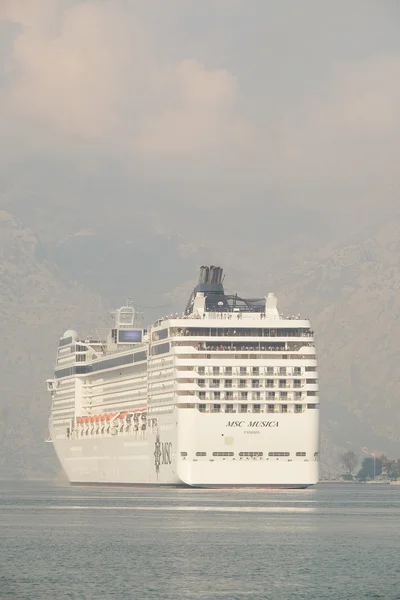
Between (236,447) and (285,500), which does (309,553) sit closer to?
(285,500)

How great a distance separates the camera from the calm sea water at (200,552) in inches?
3674

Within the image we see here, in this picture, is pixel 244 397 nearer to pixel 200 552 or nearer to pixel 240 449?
pixel 240 449

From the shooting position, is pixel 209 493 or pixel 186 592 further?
pixel 209 493

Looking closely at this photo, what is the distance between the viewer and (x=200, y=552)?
113062mm

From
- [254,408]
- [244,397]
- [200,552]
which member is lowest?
[200,552]

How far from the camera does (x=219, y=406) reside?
19788 centimetres

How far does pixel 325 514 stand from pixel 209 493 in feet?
122

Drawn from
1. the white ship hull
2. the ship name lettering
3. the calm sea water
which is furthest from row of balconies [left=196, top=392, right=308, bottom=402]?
the calm sea water

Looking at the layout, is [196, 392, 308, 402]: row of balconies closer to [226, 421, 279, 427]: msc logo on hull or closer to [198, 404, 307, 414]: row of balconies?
[198, 404, 307, 414]: row of balconies

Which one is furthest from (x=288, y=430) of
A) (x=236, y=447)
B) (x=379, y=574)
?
(x=379, y=574)

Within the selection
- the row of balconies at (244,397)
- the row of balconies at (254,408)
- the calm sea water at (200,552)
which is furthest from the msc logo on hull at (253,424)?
the calm sea water at (200,552)

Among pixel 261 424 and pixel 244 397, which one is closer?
pixel 261 424

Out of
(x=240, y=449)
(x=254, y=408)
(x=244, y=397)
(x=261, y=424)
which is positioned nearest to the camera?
(x=240, y=449)

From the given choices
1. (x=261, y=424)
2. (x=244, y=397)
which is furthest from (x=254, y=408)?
(x=261, y=424)
